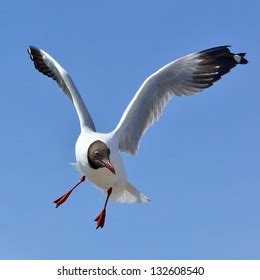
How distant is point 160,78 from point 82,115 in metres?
0.74

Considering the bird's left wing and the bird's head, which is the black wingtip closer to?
the bird's left wing

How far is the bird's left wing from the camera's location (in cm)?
671

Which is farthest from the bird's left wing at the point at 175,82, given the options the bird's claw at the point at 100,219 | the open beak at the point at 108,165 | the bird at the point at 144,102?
the bird's claw at the point at 100,219

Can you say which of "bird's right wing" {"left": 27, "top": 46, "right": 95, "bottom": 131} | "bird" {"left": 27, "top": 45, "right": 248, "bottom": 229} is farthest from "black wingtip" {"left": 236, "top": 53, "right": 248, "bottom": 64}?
"bird's right wing" {"left": 27, "top": 46, "right": 95, "bottom": 131}

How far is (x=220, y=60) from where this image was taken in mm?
6785

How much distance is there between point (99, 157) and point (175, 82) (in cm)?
110

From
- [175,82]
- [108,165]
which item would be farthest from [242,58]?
[108,165]

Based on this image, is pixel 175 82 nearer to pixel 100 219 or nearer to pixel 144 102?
pixel 144 102

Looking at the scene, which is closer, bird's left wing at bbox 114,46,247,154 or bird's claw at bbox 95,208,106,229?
bird's claw at bbox 95,208,106,229

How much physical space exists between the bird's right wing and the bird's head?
356 mm

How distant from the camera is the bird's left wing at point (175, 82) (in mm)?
6715
